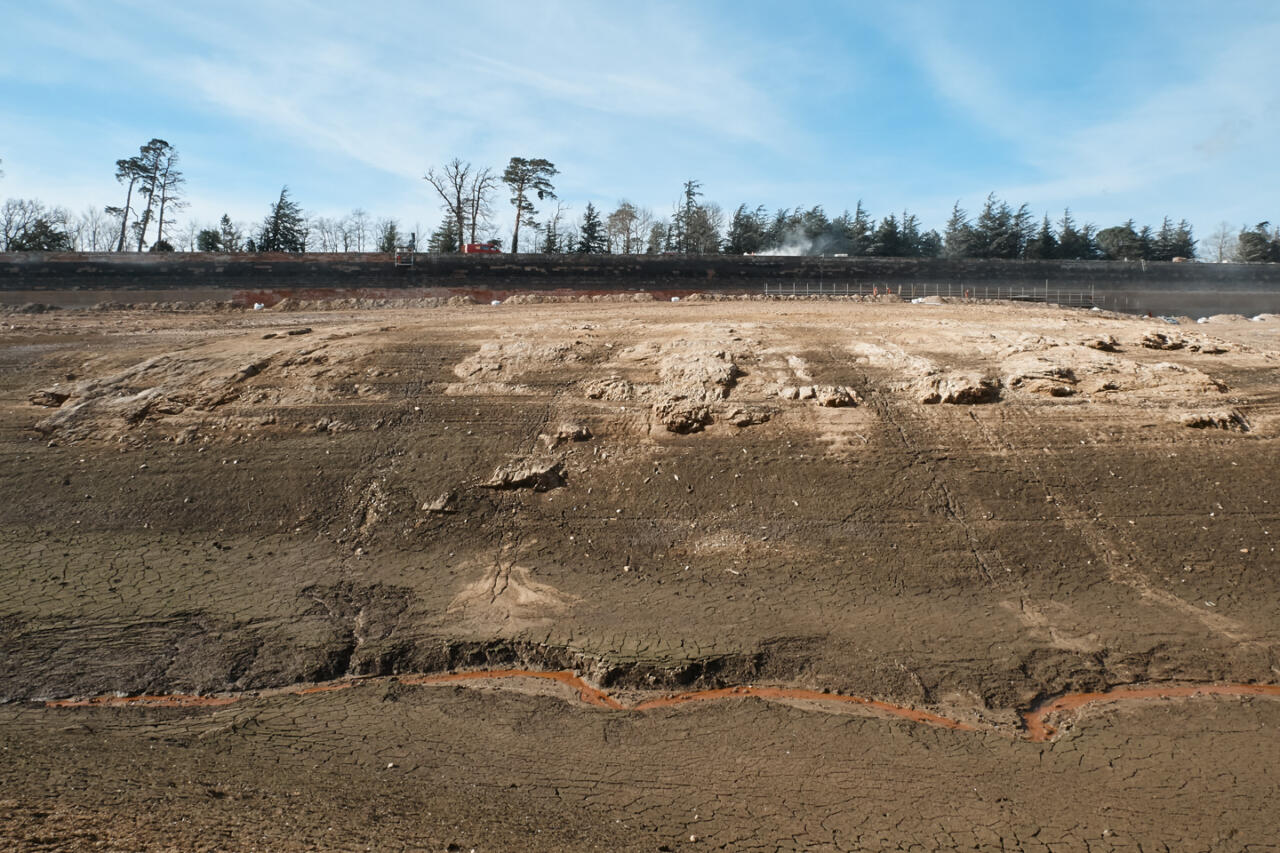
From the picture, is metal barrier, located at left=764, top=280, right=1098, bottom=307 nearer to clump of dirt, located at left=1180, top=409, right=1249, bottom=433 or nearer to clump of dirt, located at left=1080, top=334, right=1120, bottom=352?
clump of dirt, located at left=1080, top=334, right=1120, bottom=352

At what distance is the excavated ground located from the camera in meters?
4.22

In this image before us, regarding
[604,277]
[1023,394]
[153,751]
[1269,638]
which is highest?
[604,277]

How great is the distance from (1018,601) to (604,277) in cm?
1711

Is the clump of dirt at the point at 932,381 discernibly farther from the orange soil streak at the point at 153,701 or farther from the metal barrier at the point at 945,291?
the metal barrier at the point at 945,291

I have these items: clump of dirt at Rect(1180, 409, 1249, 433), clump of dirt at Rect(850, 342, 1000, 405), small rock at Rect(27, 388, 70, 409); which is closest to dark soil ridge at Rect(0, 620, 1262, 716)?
clump of dirt at Rect(1180, 409, 1249, 433)

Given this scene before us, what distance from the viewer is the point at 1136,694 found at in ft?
17.7

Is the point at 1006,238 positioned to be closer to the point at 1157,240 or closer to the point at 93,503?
the point at 1157,240

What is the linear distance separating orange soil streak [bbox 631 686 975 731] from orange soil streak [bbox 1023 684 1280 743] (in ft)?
2.46

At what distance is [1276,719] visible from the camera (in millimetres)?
5039

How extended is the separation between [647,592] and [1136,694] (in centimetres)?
382

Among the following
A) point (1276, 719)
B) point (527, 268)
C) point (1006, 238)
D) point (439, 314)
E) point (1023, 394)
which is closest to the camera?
point (1276, 719)

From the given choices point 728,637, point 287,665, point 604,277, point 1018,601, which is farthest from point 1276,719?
point 604,277

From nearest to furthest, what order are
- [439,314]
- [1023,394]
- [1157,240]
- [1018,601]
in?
[1018,601] < [1023,394] < [439,314] < [1157,240]

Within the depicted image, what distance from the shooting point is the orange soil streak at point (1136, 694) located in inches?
206
